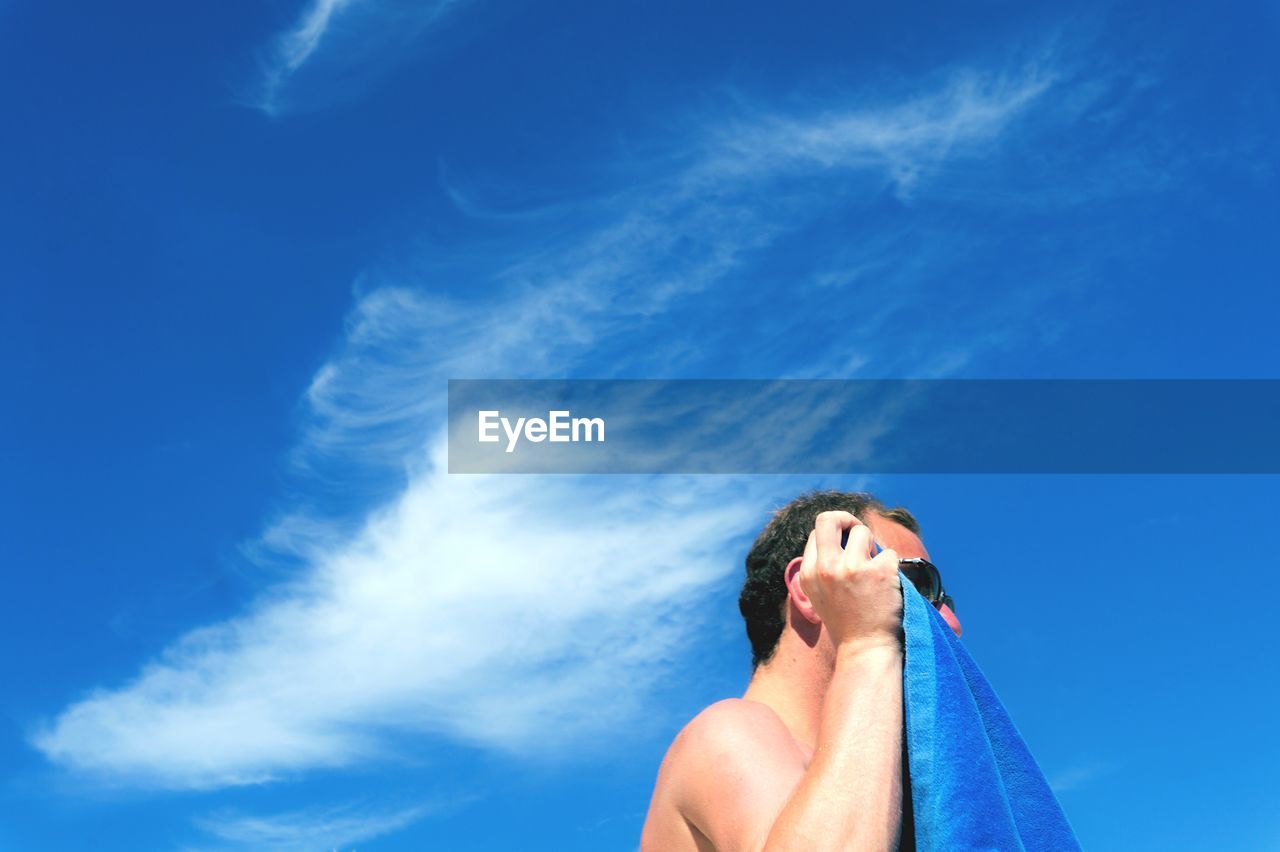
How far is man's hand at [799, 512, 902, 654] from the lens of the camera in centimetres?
344

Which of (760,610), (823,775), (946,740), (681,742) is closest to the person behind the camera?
(823,775)

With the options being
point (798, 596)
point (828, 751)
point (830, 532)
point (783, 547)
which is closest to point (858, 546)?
point (830, 532)

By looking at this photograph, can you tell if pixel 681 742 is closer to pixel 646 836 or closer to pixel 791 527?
pixel 646 836

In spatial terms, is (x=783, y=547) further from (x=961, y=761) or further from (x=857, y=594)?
(x=961, y=761)

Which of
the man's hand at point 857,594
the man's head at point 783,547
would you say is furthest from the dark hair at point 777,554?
the man's hand at point 857,594

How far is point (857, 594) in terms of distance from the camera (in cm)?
345

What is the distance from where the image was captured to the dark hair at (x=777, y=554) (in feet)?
17.1

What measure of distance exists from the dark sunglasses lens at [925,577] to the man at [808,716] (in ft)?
0.80

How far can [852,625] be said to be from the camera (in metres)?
3.45

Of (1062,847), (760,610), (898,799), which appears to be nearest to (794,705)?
(760,610)

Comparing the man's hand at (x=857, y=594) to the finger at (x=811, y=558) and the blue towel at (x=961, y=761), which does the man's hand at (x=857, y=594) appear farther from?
the blue towel at (x=961, y=761)

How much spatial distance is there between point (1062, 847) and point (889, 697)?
101 cm

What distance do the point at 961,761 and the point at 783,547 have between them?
1.96 m

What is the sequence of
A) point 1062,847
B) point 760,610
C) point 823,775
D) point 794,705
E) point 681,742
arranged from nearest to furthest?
point 823,775, point 1062,847, point 681,742, point 794,705, point 760,610
